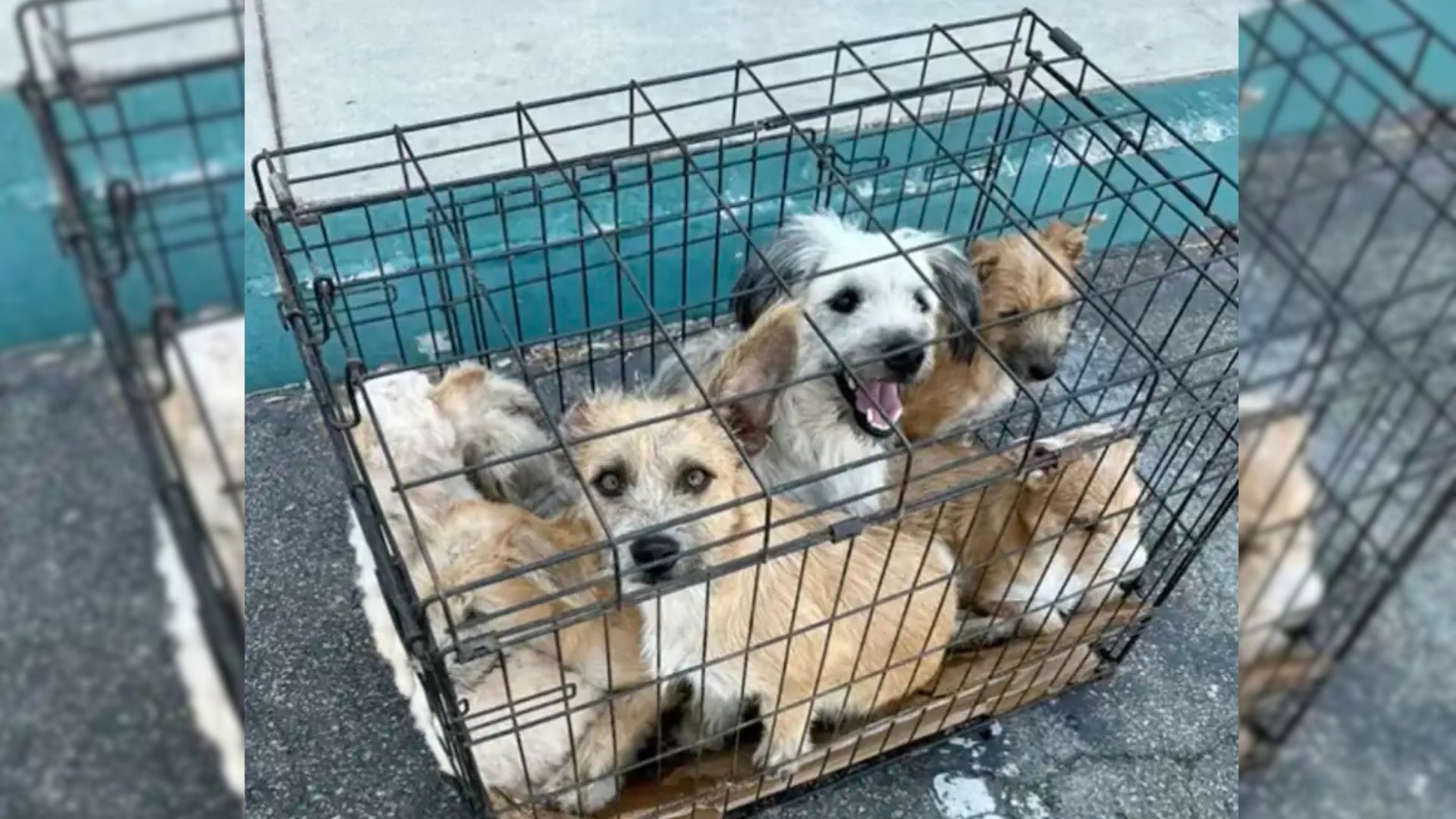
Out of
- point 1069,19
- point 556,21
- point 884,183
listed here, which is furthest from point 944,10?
point 556,21

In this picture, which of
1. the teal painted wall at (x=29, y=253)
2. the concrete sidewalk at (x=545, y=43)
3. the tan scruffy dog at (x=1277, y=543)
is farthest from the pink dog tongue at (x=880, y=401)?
the concrete sidewalk at (x=545, y=43)

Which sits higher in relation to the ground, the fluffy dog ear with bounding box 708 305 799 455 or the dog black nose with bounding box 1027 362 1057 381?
the fluffy dog ear with bounding box 708 305 799 455

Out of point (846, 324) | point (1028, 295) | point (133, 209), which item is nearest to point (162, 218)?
point (133, 209)

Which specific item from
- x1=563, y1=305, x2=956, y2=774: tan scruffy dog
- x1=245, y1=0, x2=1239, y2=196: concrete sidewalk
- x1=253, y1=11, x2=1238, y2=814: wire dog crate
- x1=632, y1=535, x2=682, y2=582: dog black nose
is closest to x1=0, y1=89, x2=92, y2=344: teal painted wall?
x1=253, y1=11, x2=1238, y2=814: wire dog crate

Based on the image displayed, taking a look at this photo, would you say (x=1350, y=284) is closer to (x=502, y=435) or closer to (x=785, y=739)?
(x=785, y=739)

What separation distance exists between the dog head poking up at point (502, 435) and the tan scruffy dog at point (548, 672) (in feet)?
0.62

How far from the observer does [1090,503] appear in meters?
2.20

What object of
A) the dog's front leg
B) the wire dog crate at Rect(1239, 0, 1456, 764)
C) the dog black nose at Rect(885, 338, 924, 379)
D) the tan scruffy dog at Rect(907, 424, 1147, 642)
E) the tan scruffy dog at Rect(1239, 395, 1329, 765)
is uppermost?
the wire dog crate at Rect(1239, 0, 1456, 764)

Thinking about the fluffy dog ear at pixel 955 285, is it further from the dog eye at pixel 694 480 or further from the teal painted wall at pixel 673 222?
the dog eye at pixel 694 480

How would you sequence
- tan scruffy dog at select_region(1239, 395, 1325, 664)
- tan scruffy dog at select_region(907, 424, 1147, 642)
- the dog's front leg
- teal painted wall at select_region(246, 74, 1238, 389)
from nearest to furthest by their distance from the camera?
tan scruffy dog at select_region(1239, 395, 1325, 664), the dog's front leg, tan scruffy dog at select_region(907, 424, 1147, 642), teal painted wall at select_region(246, 74, 1238, 389)

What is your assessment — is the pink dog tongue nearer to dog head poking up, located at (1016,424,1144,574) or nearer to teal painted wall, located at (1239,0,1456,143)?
dog head poking up, located at (1016,424,1144,574)

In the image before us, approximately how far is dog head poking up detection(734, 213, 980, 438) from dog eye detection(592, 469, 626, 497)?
55 centimetres

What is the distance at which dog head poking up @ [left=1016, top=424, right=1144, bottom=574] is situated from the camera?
211cm

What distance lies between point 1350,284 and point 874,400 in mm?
1662
